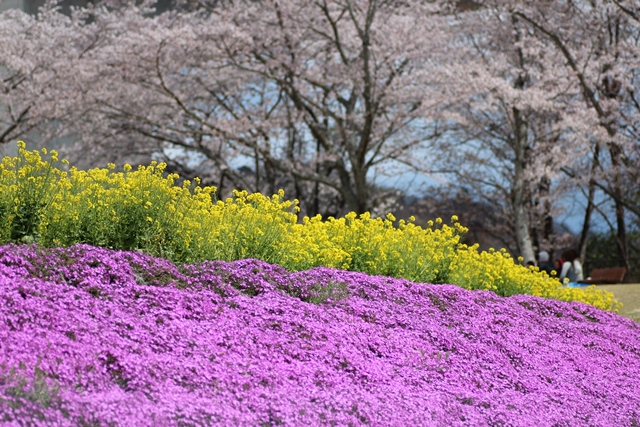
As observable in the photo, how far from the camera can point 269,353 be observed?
4289 millimetres

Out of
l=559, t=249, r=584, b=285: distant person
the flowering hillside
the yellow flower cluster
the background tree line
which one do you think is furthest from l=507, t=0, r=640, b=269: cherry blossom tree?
the flowering hillside

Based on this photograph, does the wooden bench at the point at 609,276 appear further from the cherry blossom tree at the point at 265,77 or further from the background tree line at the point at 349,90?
the cherry blossom tree at the point at 265,77

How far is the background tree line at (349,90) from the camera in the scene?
18.8 meters

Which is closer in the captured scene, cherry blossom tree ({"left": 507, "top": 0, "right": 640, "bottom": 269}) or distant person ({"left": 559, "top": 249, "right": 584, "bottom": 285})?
distant person ({"left": 559, "top": 249, "right": 584, "bottom": 285})

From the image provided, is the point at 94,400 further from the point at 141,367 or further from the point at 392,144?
the point at 392,144

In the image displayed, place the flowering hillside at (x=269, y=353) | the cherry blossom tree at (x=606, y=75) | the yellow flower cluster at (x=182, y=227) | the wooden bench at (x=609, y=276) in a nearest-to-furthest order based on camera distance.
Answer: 1. the flowering hillside at (x=269, y=353)
2. the yellow flower cluster at (x=182, y=227)
3. the wooden bench at (x=609, y=276)
4. the cherry blossom tree at (x=606, y=75)

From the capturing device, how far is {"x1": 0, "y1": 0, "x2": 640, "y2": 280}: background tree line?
18.8 m

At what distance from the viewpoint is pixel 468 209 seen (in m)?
28.7

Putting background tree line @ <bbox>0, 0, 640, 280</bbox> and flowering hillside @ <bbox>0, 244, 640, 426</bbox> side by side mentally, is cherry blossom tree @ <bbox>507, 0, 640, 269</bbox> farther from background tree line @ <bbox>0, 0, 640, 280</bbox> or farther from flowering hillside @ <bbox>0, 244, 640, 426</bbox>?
flowering hillside @ <bbox>0, 244, 640, 426</bbox>

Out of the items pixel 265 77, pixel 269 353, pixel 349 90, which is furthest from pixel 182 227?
pixel 349 90

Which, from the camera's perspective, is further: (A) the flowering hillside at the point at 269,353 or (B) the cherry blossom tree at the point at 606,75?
(B) the cherry blossom tree at the point at 606,75

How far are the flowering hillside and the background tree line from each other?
11644 millimetres

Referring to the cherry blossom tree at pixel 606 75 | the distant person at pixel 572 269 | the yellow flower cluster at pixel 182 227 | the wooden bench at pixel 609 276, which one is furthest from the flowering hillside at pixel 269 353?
the cherry blossom tree at pixel 606 75

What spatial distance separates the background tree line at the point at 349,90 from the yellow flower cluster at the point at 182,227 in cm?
908
